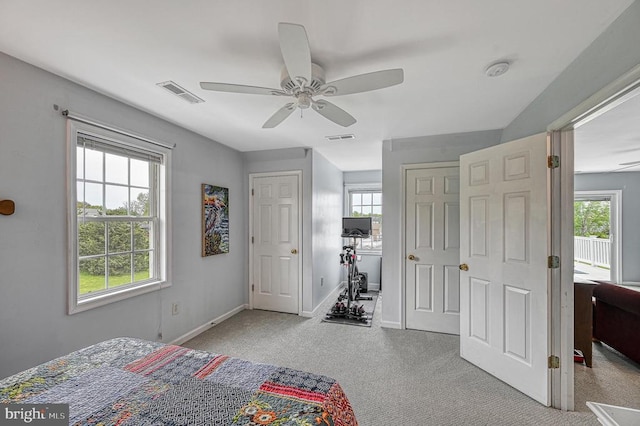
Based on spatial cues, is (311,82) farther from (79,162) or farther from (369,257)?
(369,257)

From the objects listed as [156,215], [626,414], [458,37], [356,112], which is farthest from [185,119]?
[626,414]

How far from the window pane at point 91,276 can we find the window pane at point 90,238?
72 millimetres

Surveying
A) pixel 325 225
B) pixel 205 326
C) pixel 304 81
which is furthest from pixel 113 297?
pixel 325 225

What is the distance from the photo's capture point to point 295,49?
120cm

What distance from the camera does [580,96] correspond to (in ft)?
5.30

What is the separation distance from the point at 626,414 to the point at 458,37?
A: 5.98 ft

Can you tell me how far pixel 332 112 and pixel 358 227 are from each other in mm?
2597

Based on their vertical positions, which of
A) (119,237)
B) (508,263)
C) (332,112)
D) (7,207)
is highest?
(332,112)

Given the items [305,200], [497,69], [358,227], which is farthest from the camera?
[358,227]

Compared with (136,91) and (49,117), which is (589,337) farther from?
(49,117)

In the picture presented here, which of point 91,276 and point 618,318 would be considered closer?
point 91,276

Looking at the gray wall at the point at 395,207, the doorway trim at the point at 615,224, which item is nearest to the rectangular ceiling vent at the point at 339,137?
the gray wall at the point at 395,207

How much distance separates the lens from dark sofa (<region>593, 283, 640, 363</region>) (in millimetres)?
2357

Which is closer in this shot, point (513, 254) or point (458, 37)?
point (458, 37)
